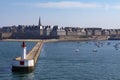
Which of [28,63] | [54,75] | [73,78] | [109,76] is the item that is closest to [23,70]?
[28,63]

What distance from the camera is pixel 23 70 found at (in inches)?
1325

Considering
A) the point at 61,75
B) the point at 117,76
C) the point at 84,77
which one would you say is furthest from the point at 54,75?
the point at 117,76

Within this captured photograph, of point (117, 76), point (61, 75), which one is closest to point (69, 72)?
point (61, 75)

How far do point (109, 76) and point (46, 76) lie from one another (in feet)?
16.3

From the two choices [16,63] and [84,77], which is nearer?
[84,77]

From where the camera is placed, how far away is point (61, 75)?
32.7 m

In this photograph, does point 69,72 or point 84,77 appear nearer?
point 84,77

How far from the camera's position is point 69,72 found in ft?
114

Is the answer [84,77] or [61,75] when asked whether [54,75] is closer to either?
[61,75]

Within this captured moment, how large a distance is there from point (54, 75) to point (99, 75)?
11.9 feet

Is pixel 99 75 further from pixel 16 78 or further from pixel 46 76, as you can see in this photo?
pixel 16 78

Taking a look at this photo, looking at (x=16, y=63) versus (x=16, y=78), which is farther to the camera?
(x=16, y=63)

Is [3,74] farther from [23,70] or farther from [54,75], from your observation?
[54,75]

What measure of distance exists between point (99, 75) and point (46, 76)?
4.33 m
